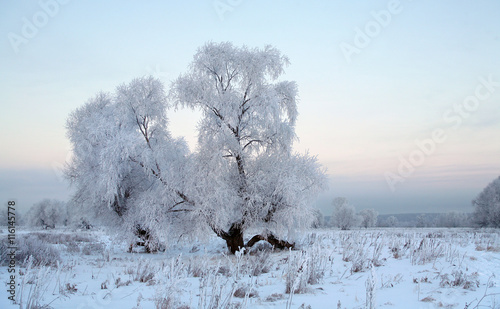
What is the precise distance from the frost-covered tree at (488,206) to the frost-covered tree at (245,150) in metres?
39.1

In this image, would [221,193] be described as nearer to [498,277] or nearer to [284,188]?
[284,188]

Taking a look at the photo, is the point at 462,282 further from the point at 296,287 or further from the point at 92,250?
the point at 92,250

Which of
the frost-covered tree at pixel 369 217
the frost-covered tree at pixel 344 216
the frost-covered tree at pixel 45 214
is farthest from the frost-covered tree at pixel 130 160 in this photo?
the frost-covered tree at pixel 369 217

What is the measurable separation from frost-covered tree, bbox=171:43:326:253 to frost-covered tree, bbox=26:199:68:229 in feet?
161

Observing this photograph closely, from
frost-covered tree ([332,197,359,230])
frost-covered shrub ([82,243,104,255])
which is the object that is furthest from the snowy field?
frost-covered tree ([332,197,359,230])

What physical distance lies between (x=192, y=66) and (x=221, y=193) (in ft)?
20.0

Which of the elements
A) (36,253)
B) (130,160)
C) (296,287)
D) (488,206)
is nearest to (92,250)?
(130,160)

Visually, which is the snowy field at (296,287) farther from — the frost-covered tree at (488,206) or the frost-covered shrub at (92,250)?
the frost-covered tree at (488,206)

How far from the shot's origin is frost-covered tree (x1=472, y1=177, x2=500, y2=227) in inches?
1624

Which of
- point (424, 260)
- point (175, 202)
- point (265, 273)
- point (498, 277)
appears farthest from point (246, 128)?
point (498, 277)

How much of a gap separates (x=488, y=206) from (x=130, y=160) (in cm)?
4792

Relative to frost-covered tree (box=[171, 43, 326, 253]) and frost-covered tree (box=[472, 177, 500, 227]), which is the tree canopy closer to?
frost-covered tree (box=[171, 43, 326, 253])

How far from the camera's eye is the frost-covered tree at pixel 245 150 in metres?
13.2

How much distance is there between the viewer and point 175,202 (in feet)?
46.8
